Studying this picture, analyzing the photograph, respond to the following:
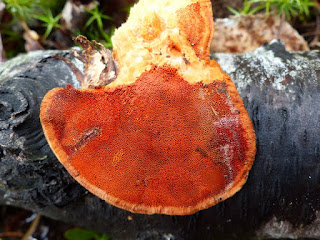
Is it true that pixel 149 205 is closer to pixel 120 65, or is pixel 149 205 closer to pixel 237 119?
pixel 237 119

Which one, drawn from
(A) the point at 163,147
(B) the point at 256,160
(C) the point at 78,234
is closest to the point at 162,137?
(A) the point at 163,147

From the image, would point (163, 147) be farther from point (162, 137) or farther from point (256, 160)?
point (256, 160)

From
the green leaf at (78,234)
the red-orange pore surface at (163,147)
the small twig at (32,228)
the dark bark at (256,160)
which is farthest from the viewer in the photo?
the small twig at (32,228)

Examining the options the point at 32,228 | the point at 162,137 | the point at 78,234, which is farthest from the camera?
the point at 32,228

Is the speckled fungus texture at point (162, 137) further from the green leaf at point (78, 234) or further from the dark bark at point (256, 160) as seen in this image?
the green leaf at point (78, 234)

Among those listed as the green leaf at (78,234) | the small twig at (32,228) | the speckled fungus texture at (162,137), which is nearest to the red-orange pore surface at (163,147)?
the speckled fungus texture at (162,137)

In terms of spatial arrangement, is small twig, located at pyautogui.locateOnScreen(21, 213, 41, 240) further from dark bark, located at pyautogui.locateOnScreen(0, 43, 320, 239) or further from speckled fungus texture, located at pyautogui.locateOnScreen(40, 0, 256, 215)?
speckled fungus texture, located at pyautogui.locateOnScreen(40, 0, 256, 215)

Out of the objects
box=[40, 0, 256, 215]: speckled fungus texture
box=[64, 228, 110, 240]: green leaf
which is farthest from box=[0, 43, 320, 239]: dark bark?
box=[64, 228, 110, 240]: green leaf
